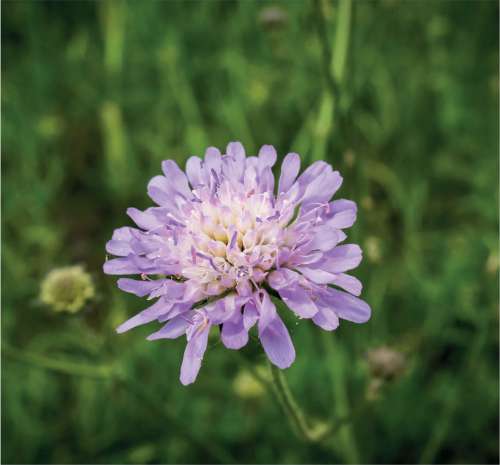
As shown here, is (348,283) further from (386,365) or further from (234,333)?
(386,365)

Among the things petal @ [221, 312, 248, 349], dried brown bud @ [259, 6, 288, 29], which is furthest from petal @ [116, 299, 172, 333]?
dried brown bud @ [259, 6, 288, 29]

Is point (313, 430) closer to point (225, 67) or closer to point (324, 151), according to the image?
point (324, 151)

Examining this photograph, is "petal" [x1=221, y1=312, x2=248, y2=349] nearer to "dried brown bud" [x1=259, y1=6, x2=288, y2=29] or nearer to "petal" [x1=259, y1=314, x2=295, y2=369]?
"petal" [x1=259, y1=314, x2=295, y2=369]

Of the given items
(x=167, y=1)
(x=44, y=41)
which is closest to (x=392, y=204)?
(x=167, y=1)

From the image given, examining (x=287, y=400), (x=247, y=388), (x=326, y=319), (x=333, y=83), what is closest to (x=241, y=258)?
(x=326, y=319)

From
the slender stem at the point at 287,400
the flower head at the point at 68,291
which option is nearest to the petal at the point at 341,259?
the slender stem at the point at 287,400

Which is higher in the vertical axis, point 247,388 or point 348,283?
point 348,283

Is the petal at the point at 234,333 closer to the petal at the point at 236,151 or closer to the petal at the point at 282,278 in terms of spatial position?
the petal at the point at 282,278
